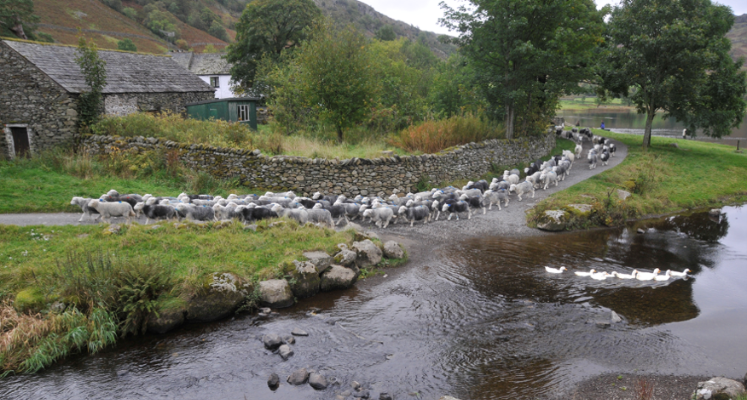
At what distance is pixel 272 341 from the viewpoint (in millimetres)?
8203

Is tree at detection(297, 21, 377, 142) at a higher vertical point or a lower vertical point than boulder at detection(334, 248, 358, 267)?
higher

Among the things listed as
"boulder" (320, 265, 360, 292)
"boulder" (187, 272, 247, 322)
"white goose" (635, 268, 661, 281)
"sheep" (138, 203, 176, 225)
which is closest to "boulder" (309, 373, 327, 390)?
"boulder" (187, 272, 247, 322)

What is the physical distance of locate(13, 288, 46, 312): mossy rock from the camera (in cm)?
820

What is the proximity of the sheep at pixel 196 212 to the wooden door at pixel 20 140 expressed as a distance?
43.2ft

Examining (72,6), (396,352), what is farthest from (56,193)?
(72,6)

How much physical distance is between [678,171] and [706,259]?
13.0m

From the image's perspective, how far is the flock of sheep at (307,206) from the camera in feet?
42.8

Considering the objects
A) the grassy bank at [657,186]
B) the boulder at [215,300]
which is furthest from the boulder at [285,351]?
the grassy bank at [657,186]

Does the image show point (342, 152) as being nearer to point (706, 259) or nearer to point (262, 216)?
point (262, 216)

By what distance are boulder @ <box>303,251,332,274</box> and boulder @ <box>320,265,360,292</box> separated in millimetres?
131

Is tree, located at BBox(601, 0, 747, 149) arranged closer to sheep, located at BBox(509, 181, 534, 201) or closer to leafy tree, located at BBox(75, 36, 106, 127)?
sheep, located at BBox(509, 181, 534, 201)

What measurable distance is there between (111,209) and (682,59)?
2784 cm

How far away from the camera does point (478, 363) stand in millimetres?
7840

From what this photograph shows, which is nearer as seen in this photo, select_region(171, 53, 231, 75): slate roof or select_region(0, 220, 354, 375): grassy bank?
select_region(0, 220, 354, 375): grassy bank
